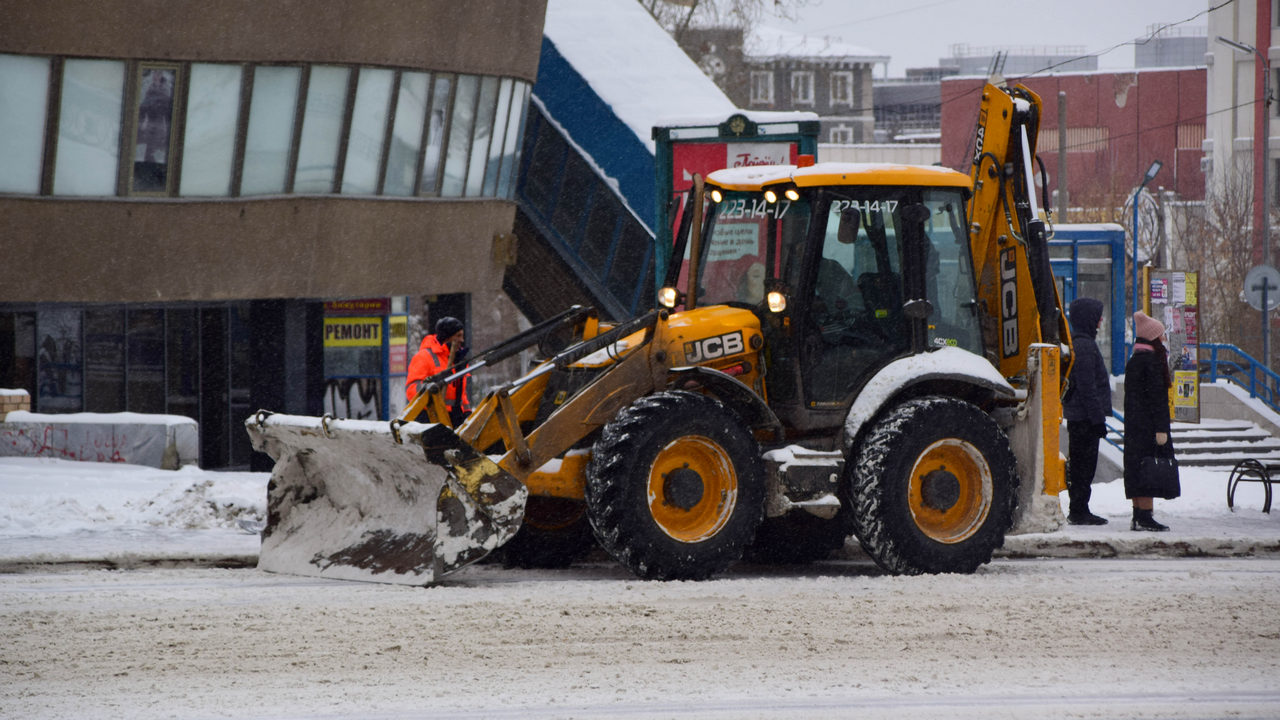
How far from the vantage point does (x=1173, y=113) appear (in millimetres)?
84062

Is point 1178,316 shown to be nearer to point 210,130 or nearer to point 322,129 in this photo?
point 322,129

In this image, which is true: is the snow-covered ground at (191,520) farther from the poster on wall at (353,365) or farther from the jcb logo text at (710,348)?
the poster on wall at (353,365)

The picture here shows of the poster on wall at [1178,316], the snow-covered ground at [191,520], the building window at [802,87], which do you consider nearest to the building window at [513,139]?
the poster on wall at [1178,316]

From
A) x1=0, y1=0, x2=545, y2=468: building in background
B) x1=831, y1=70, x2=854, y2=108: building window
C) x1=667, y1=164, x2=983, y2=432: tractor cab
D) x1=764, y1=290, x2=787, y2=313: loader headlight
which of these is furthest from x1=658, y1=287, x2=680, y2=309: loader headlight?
x1=831, y1=70, x2=854, y2=108: building window

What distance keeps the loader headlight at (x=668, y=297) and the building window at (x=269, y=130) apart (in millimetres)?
13534

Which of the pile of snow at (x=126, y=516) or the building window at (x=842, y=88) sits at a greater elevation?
the building window at (x=842, y=88)

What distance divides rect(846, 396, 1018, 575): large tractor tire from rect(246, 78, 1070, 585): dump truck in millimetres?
14

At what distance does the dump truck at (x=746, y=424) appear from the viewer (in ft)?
30.9

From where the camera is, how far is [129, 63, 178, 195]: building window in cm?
2134

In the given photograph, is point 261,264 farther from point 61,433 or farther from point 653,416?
point 653,416

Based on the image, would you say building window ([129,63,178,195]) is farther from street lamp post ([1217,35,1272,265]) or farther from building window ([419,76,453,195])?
street lamp post ([1217,35,1272,265])

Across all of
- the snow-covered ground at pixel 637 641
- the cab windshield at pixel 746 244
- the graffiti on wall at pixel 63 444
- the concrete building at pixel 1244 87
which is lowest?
the snow-covered ground at pixel 637 641

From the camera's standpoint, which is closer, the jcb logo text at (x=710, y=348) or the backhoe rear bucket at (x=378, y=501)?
the backhoe rear bucket at (x=378, y=501)

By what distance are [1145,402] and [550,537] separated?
200 inches
